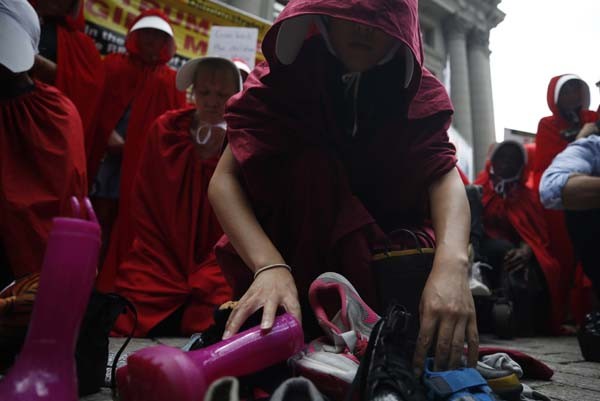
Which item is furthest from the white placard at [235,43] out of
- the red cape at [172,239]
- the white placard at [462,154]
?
the white placard at [462,154]

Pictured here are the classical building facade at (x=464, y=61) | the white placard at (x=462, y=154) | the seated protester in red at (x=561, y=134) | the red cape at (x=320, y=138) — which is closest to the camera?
the red cape at (x=320, y=138)

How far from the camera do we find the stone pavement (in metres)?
0.97

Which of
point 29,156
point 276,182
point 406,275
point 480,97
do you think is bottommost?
point 406,275

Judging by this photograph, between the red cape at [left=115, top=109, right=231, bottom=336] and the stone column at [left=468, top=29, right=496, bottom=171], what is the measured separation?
445 inches

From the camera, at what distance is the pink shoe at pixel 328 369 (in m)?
0.66

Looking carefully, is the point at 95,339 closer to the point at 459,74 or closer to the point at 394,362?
the point at 394,362

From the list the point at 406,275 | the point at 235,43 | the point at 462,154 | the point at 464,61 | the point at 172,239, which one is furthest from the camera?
the point at 464,61

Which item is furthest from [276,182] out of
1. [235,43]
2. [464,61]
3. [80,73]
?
[464,61]

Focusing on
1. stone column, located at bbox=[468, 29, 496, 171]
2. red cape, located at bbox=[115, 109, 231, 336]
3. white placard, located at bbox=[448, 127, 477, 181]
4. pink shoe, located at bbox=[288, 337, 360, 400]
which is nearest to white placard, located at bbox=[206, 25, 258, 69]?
red cape, located at bbox=[115, 109, 231, 336]

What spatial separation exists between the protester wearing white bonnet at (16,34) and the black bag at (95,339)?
2.27 ft

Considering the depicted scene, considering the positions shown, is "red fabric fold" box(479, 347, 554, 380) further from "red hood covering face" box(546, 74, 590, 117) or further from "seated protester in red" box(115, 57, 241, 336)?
"red hood covering face" box(546, 74, 590, 117)

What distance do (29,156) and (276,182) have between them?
0.84 m

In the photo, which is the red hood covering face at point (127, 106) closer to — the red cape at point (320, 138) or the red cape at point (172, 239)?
the red cape at point (172, 239)

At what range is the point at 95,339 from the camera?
2.72 ft
